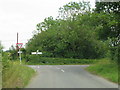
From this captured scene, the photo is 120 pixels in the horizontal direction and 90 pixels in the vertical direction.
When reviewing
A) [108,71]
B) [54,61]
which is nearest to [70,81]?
[108,71]

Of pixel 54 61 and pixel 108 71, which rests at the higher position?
pixel 108 71

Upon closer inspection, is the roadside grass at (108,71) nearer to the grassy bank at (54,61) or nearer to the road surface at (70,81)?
the road surface at (70,81)

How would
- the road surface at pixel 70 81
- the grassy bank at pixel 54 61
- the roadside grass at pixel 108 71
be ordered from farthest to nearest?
1. the grassy bank at pixel 54 61
2. the roadside grass at pixel 108 71
3. the road surface at pixel 70 81

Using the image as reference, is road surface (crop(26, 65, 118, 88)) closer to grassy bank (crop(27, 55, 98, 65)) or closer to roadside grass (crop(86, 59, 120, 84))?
roadside grass (crop(86, 59, 120, 84))

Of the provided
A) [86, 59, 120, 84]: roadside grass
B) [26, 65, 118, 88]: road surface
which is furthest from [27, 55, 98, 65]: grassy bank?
[26, 65, 118, 88]: road surface

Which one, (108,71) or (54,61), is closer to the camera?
(108,71)

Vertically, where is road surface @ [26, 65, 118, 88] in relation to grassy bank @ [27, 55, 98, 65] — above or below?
above

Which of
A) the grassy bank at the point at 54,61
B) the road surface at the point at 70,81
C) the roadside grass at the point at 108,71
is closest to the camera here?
the road surface at the point at 70,81

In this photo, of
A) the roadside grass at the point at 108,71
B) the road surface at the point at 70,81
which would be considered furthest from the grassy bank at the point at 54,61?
the road surface at the point at 70,81

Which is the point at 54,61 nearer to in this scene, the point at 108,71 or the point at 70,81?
the point at 108,71

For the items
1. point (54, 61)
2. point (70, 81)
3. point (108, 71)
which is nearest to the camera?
point (70, 81)

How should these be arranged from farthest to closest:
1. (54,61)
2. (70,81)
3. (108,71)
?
(54,61)
(108,71)
(70,81)

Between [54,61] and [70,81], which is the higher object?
[70,81]

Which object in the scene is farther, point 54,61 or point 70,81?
point 54,61
